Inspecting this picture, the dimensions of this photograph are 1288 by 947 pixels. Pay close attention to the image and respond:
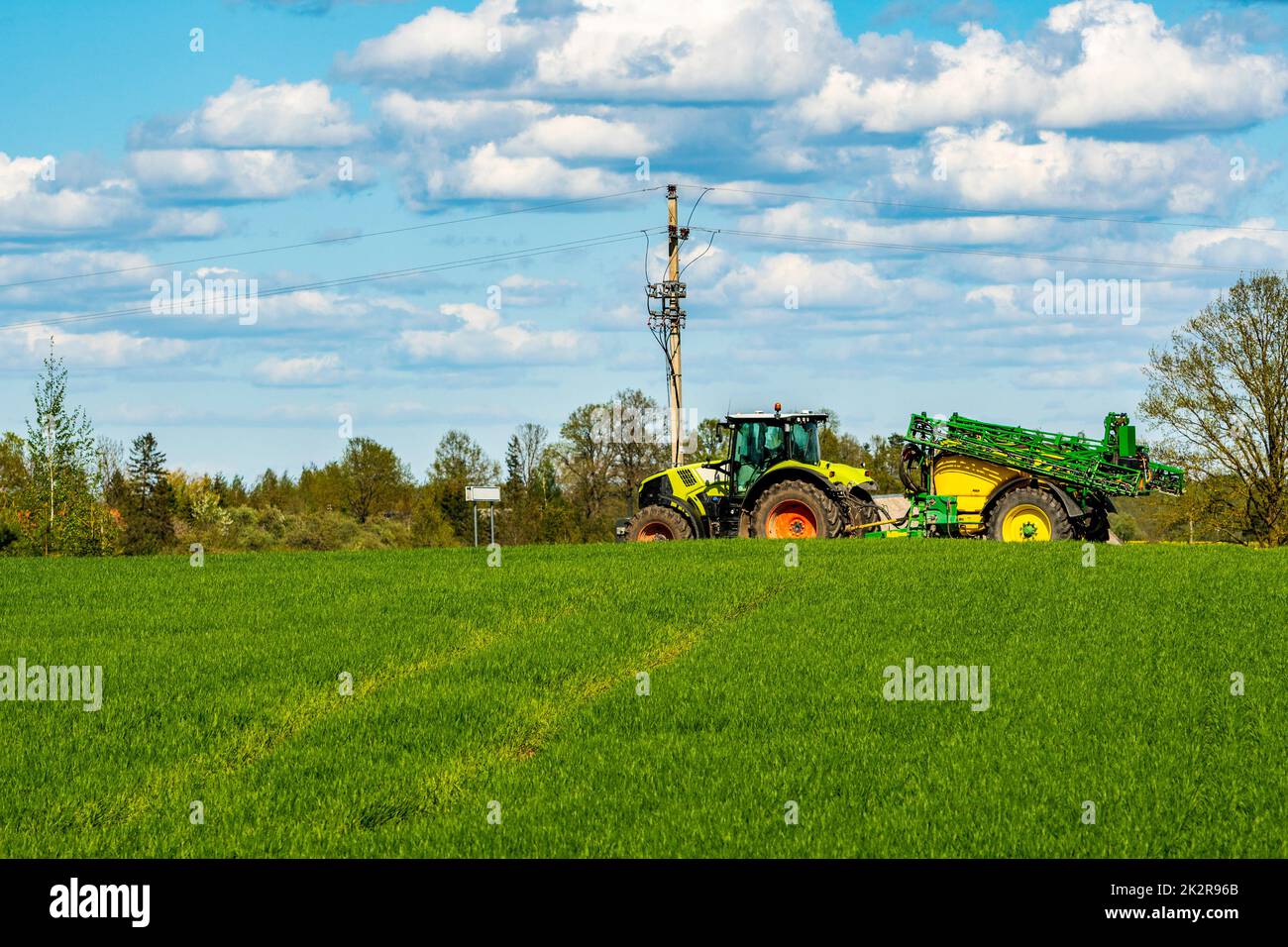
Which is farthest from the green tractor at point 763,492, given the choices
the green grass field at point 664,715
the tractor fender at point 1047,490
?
the green grass field at point 664,715

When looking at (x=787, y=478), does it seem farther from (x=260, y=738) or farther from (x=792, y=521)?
(x=260, y=738)

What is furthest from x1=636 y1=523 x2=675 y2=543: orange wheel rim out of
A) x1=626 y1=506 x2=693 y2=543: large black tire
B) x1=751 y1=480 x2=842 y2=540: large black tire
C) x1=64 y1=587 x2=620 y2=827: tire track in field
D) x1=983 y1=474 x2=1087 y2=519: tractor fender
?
x1=64 y1=587 x2=620 y2=827: tire track in field

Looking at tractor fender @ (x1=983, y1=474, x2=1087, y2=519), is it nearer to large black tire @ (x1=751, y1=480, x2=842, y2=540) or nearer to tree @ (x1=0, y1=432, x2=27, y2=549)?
large black tire @ (x1=751, y1=480, x2=842, y2=540)

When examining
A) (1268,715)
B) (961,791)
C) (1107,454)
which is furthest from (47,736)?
(1107,454)

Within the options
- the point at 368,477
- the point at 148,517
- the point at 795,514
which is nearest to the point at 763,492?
the point at 795,514

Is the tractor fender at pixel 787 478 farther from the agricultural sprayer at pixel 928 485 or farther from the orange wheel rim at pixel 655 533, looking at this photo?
the orange wheel rim at pixel 655 533

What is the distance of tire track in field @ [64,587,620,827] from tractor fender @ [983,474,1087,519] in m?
12.8

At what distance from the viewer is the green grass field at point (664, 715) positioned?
9.91 m

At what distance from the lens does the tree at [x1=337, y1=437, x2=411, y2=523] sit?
79688 millimetres

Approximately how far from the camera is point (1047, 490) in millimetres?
25797

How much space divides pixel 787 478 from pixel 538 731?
14424 millimetres

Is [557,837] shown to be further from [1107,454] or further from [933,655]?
[1107,454]

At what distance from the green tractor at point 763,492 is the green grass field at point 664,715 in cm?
412

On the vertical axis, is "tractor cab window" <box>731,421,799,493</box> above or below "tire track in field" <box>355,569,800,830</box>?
above
